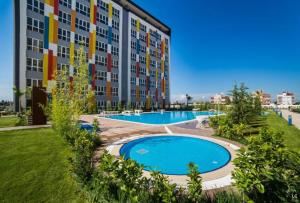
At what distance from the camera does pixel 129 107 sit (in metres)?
39.9

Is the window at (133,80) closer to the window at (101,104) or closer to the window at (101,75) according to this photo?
the window at (101,75)

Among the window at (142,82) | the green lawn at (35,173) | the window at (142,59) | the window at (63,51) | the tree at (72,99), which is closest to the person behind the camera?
the green lawn at (35,173)

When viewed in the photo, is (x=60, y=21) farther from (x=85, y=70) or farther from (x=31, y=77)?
(x=85, y=70)

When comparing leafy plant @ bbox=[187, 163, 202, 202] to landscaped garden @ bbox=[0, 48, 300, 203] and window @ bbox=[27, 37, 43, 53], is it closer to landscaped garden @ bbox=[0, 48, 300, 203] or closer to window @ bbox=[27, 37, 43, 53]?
landscaped garden @ bbox=[0, 48, 300, 203]

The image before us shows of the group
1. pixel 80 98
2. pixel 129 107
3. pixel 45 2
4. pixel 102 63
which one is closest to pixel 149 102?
pixel 129 107

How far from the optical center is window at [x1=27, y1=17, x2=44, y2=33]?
25.5m

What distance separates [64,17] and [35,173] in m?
31.9

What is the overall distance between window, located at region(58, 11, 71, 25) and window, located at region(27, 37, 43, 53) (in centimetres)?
596

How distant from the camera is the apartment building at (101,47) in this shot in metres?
25.5

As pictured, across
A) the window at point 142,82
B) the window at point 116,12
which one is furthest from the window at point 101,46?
the window at point 142,82

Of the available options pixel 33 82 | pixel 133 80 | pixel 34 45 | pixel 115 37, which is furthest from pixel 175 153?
pixel 115 37

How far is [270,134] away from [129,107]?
36297mm

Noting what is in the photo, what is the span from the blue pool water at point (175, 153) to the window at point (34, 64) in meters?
23.5

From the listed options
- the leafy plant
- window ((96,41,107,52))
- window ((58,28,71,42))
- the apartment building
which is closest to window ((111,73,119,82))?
the apartment building
